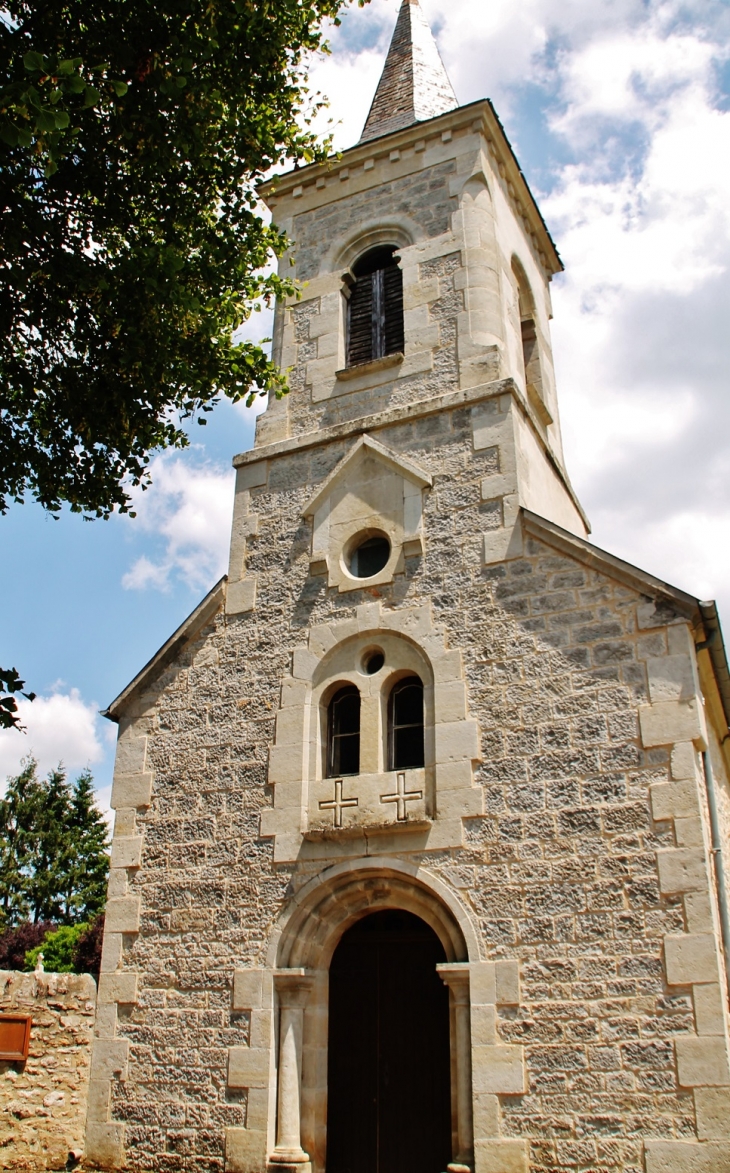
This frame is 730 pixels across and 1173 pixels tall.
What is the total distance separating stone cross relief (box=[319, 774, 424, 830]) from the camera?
9.25 meters

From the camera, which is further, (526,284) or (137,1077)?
(526,284)

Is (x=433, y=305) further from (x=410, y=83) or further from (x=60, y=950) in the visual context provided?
(x=60, y=950)

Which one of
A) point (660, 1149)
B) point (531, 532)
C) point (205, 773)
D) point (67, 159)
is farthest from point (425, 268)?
point (660, 1149)

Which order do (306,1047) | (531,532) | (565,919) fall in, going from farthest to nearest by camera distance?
1. (531,532)
2. (306,1047)
3. (565,919)

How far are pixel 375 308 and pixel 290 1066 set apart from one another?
8837mm

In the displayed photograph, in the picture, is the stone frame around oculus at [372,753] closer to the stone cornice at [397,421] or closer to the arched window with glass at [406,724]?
the arched window with glass at [406,724]

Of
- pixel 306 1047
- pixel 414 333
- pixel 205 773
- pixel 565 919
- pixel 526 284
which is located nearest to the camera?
pixel 565 919

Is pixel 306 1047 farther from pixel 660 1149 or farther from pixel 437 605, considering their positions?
pixel 437 605

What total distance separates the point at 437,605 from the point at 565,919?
3.27m

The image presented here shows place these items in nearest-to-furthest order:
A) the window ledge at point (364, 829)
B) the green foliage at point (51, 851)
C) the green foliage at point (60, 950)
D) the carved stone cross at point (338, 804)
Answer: the window ledge at point (364, 829) < the carved stone cross at point (338, 804) < the green foliage at point (60, 950) < the green foliage at point (51, 851)

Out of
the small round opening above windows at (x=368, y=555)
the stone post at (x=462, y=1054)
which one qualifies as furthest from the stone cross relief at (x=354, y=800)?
the small round opening above windows at (x=368, y=555)

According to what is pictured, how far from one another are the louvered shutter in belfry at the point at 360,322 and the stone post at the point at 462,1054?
7.35 meters

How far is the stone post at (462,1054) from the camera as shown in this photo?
8.02m

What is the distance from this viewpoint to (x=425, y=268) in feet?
40.3
